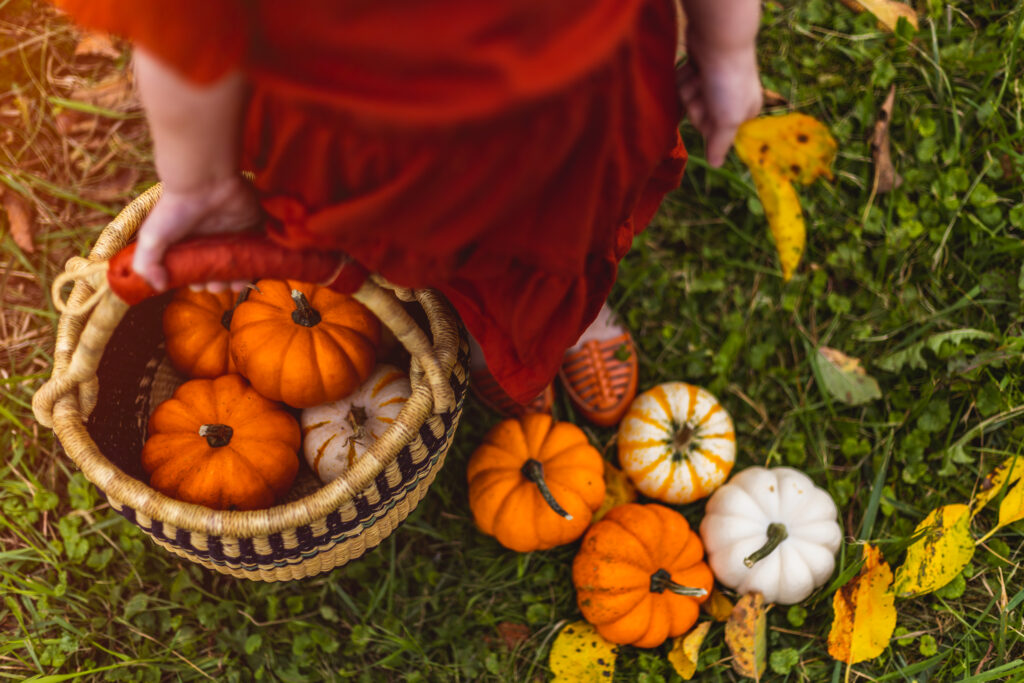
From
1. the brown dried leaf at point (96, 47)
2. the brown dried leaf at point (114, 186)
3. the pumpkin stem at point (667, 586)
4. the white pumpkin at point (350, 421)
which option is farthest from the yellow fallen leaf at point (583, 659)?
the brown dried leaf at point (96, 47)

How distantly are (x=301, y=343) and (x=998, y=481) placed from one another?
58.6 inches

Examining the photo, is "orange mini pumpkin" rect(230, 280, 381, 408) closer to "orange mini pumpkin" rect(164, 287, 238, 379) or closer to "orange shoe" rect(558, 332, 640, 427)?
"orange mini pumpkin" rect(164, 287, 238, 379)

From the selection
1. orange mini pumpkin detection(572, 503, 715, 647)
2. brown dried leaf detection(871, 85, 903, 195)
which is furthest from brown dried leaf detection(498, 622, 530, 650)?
brown dried leaf detection(871, 85, 903, 195)

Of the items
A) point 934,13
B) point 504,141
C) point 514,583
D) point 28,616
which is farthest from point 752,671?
point 934,13

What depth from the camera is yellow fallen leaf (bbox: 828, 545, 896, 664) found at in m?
1.47

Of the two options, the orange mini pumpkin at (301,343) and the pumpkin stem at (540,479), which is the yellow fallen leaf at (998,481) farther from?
the orange mini pumpkin at (301,343)

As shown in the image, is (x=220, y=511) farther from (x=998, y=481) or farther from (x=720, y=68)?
Answer: (x=998, y=481)

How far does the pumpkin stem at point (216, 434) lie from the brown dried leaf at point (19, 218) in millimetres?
970

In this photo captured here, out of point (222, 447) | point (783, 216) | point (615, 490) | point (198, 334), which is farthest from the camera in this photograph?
point (783, 216)

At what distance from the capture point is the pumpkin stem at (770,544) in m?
1.45

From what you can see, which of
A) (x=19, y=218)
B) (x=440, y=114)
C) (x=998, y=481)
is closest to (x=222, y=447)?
(x=440, y=114)

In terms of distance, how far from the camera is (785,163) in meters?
1.86

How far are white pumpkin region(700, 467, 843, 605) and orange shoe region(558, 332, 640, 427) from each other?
32 cm

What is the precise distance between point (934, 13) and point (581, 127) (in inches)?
64.4
